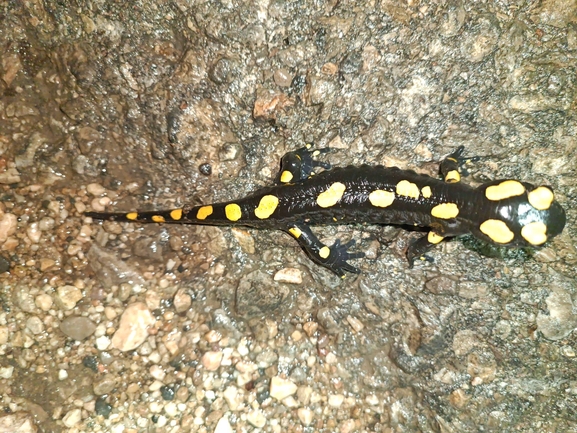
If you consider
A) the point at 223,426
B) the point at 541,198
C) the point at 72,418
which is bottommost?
the point at 72,418

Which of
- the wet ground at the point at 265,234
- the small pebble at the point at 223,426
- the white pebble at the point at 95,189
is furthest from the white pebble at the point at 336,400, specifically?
the white pebble at the point at 95,189

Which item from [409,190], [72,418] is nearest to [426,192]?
[409,190]

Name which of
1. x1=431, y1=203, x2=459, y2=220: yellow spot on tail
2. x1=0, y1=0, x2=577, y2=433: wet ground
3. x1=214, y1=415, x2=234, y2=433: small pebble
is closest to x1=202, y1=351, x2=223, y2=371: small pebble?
x1=0, y1=0, x2=577, y2=433: wet ground

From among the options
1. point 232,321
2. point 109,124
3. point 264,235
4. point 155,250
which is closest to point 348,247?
point 264,235

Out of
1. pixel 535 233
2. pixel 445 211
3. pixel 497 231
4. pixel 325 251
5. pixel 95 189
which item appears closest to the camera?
pixel 535 233

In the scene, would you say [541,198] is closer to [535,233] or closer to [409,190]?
[535,233]

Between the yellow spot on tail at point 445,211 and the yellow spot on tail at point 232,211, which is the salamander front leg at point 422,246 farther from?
the yellow spot on tail at point 232,211

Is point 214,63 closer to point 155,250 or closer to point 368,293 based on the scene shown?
point 155,250

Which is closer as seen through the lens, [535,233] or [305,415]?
[535,233]
